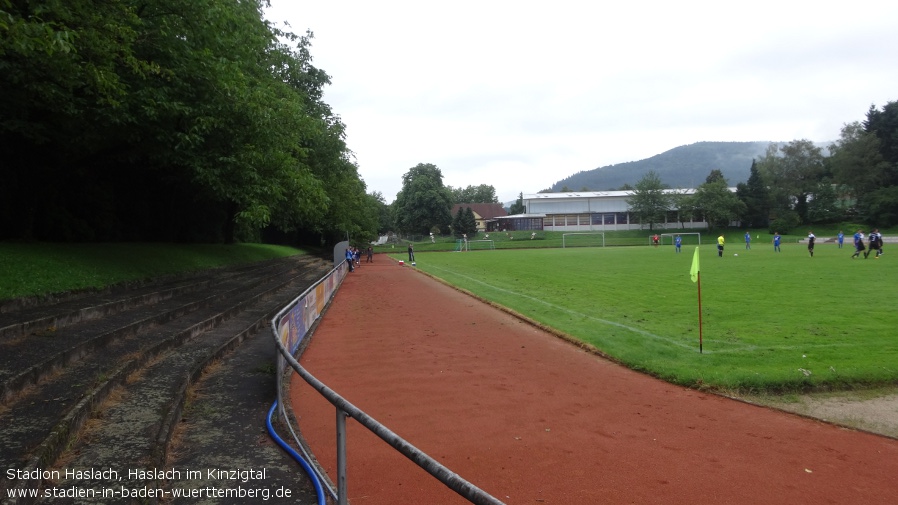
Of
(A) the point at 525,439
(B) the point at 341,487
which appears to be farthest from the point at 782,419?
(B) the point at 341,487

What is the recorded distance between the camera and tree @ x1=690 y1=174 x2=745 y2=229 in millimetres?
86688

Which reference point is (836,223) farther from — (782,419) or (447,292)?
(782,419)

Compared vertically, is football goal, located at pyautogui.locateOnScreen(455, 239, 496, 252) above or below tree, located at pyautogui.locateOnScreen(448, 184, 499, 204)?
below

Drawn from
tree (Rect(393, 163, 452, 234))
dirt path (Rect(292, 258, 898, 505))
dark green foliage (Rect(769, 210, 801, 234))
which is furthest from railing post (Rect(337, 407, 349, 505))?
tree (Rect(393, 163, 452, 234))

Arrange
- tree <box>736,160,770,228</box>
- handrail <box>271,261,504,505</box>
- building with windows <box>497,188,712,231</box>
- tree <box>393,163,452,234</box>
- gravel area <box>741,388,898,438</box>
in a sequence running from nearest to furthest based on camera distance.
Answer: handrail <box>271,261,504,505</box>, gravel area <box>741,388,898,438</box>, tree <box>736,160,770,228</box>, tree <box>393,163,452,234</box>, building with windows <box>497,188,712,231</box>

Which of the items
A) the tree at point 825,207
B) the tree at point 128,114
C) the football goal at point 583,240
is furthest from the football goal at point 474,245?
the tree at point 128,114

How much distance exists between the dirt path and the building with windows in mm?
96857

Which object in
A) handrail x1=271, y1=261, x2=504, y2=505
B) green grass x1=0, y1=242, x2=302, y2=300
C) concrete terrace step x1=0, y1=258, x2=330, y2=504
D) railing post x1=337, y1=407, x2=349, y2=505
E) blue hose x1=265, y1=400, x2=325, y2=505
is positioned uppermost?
green grass x1=0, y1=242, x2=302, y2=300

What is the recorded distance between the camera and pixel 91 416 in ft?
17.6

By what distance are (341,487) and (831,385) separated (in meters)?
8.41

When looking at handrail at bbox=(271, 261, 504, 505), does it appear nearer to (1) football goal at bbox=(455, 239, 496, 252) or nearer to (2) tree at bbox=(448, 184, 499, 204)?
(1) football goal at bbox=(455, 239, 496, 252)

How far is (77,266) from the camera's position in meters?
12.9

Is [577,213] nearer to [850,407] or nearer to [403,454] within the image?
[850,407]

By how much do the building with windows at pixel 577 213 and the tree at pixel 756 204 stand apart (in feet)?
38.8
